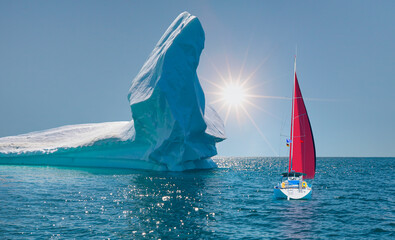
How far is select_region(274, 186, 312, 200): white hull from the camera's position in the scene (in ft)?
76.7

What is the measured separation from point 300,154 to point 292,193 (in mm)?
2993

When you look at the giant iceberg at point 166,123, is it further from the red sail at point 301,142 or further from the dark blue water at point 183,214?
the red sail at point 301,142

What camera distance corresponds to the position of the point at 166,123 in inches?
1740

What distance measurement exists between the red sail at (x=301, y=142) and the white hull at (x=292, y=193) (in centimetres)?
132

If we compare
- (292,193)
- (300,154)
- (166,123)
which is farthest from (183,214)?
(166,123)

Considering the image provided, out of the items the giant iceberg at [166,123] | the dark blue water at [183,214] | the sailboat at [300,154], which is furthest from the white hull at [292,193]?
the giant iceberg at [166,123]

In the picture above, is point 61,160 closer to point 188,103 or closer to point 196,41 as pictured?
point 188,103

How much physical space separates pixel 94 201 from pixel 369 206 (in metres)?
18.9

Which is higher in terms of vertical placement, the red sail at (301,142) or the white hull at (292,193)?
the red sail at (301,142)

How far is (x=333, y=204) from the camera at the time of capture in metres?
22.4

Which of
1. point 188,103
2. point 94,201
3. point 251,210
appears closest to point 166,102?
point 188,103

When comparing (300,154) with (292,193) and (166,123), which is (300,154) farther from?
(166,123)

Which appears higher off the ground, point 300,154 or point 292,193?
point 300,154

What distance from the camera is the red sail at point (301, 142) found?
23969 mm
